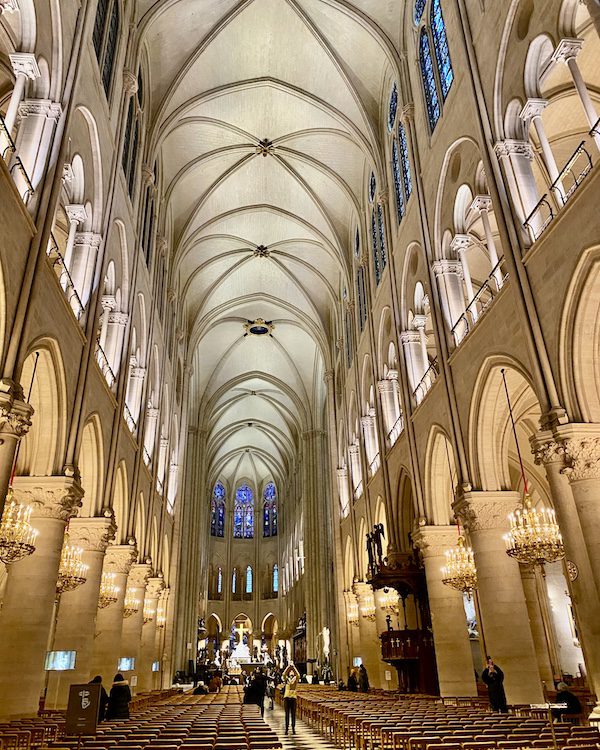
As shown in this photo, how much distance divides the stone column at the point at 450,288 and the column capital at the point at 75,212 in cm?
805

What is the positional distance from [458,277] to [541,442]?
21.8ft

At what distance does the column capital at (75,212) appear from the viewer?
12789 millimetres

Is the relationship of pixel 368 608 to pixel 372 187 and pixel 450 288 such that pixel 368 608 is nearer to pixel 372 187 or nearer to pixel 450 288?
pixel 450 288

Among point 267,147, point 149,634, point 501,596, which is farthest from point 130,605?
point 267,147

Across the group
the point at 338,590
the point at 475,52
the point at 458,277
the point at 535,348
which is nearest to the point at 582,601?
the point at 535,348

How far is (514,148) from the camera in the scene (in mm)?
11328

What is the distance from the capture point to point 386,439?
20266 millimetres

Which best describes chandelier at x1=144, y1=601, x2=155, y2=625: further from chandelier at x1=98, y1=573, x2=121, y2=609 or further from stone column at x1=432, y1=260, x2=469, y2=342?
stone column at x1=432, y1=260, x2=469, y2=342

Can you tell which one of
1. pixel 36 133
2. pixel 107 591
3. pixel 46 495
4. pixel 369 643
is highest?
pixel 36 133

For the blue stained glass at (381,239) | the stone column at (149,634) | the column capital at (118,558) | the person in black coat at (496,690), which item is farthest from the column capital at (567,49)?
the stone column at (149,634)

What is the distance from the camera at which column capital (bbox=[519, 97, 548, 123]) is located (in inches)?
415

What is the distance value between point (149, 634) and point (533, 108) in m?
20.8

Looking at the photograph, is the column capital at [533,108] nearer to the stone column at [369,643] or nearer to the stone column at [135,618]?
the stone column at [135,618]

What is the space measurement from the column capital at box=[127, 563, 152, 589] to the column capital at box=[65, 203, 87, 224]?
11.5 meters
